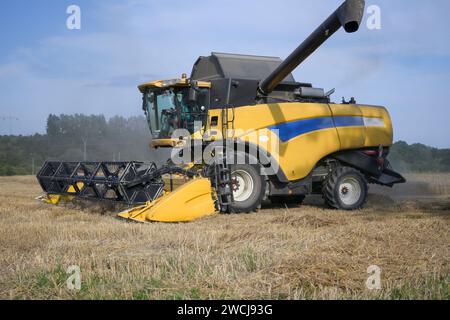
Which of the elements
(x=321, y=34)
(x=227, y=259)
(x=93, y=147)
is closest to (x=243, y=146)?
(x=321, y=34)

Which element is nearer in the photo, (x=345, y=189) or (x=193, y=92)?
(x=193, y=92)

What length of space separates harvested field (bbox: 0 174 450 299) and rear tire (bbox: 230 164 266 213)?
3.97ft

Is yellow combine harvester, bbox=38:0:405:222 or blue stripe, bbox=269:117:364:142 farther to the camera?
blue stripe, bbox=269:117:364:142

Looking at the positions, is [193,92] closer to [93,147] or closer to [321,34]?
[321,34]

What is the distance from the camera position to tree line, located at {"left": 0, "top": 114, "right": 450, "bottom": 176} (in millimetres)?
27250

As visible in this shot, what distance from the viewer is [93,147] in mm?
36844

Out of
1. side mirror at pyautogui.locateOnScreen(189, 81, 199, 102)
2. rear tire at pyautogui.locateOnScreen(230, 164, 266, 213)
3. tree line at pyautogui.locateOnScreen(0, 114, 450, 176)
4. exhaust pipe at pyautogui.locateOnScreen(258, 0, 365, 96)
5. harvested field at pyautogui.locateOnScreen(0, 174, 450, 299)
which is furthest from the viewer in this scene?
tree line at pyautogui.locateOnScreen(0, 114, 450, 176)

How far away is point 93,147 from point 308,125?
3044 cm

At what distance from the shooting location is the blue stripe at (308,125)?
26.0 feet

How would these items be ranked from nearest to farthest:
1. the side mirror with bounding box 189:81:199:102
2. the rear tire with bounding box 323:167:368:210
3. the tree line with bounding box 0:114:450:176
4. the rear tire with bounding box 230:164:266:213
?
the rear tire with bounding box 230:164:266:213 < the side mirror with bounding box 189:81:199:102 < the rear tire with bounding box 323:167:368:210 < the tree line with bounding box 0:114:450:176

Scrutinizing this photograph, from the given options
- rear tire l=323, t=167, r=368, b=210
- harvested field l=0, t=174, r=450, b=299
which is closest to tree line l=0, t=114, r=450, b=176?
rear tire l=323, t=167, r=368, b=210
